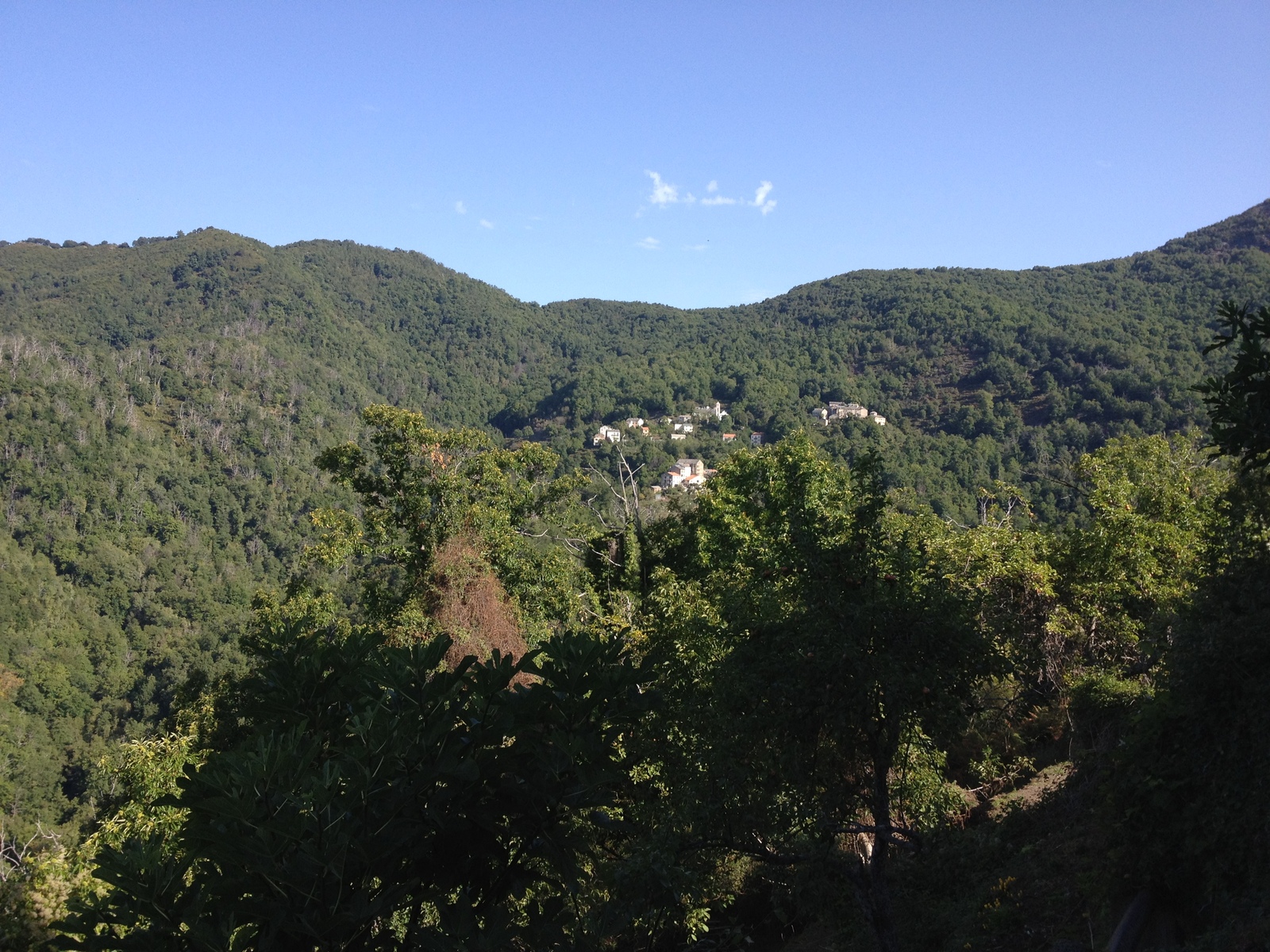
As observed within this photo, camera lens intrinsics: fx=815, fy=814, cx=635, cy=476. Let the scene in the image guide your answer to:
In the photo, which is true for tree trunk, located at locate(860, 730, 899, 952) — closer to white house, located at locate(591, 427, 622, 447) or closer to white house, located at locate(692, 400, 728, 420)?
white house, located at locate(591, 427, 622, 447)

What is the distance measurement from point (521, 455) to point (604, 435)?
204 feet

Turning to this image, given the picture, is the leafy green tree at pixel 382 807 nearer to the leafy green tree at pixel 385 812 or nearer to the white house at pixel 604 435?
the leafy green tree at pixel 385 812

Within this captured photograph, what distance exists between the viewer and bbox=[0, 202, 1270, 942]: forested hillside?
38.0 ft

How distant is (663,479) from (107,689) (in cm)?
4361

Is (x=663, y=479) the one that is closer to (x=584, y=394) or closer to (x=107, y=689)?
(x=584, y=394)

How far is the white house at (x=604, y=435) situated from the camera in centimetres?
7764

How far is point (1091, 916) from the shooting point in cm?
596

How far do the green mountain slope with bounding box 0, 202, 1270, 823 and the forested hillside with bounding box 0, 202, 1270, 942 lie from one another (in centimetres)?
39

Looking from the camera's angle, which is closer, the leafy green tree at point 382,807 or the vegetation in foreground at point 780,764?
the leafy green tree at point 382,807

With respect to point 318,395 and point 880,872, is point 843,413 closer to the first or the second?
point 880,872

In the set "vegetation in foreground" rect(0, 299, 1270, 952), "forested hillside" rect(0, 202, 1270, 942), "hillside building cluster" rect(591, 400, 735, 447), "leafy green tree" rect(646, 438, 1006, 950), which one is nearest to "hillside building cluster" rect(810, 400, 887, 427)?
"forested hillside" rect(0, 202, 1270, 942)

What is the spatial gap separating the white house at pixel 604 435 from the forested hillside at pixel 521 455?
9.49ft

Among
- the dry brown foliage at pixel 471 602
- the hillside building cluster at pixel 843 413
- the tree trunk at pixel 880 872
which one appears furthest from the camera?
the hillside building cluster at pixel 843 413

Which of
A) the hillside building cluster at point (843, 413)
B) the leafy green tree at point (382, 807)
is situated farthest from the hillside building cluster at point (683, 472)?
the leafy green tree at point (382, 807)
